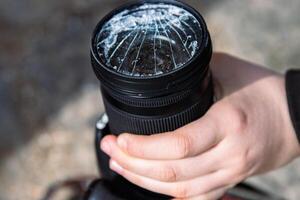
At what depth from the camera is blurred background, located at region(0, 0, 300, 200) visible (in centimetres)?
116

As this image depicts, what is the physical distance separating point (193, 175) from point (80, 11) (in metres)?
0.87

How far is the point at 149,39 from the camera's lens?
0.54 metres

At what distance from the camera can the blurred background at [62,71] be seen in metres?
1.16

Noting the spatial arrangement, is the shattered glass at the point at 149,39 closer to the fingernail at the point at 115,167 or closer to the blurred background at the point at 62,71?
the fingernail at the point at 115,167

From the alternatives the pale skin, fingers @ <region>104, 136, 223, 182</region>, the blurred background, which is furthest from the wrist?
the blurred background

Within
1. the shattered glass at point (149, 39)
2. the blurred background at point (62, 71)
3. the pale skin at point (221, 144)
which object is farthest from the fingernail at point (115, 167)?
the blurred background at point (62, 71)

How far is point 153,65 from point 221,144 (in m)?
0.13

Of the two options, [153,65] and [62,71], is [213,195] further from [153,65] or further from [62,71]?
[62,71]

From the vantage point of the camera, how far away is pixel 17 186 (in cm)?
115

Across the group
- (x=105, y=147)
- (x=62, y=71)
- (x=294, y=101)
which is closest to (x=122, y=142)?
(x=105, y=147)

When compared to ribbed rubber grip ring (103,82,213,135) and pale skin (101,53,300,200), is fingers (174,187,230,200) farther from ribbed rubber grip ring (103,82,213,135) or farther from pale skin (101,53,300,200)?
ribbed rubber grip ring (103,82,213,135)

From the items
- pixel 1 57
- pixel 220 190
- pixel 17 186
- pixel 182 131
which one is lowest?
pixel 17 186

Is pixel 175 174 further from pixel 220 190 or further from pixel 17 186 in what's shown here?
pixel 17 186

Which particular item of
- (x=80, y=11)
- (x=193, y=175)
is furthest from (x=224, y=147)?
(x=80, y=11)
